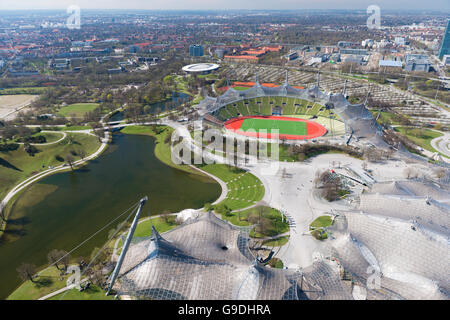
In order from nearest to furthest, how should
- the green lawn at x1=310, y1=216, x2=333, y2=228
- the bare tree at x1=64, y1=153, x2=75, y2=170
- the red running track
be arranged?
the green lawn at x1=310, y1=216, x2=333, y2=228, the bare tree at x1=64, y1=153, x2=75, y2=170, the red running track

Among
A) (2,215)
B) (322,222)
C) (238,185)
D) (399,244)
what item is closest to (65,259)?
(2,215)

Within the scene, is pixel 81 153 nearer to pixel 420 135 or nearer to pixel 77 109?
pixel 77 109

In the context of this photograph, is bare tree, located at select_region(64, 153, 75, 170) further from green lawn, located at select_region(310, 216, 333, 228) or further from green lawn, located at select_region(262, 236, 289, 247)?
green lawn, located at select_region(310, 216, 333, 228)

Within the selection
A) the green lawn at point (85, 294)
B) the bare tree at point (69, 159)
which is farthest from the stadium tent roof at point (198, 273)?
the bare tree at point (69, 159)

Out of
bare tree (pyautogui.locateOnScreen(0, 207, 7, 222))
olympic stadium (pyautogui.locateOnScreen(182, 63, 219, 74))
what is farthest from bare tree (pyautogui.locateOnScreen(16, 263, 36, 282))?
olympic stadium (pyautogui.locateOnScreen(182, 63, 219, 74))

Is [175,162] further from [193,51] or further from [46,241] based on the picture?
[193,51]

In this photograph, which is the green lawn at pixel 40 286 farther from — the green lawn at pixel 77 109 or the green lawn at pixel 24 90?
the green lawn at pixel 24 90
